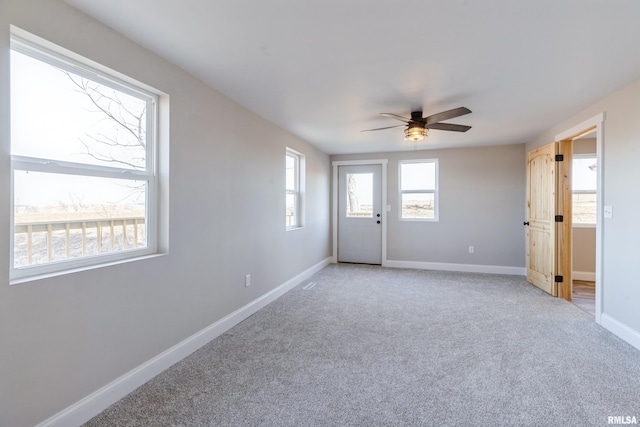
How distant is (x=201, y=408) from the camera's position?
1.89 metres

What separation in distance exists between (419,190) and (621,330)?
3.58 metres

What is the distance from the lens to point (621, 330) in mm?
2865

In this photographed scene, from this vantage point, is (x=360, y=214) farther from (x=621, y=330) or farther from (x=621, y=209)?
(x=621, y=330)

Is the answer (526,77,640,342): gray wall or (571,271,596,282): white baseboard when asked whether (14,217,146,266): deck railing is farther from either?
(571,271,596,282): white baseboard

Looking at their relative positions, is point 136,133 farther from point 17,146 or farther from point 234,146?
point 234,146

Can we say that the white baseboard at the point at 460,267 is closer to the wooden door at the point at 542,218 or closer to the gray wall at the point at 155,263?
the wooden door at the point at 542,218

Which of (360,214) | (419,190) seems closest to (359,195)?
(360,214)

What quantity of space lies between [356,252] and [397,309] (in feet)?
8.96

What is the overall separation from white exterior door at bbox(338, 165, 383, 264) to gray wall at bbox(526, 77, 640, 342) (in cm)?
351

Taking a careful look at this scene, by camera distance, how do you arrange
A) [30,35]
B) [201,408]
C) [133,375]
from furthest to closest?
[133,375]
[201,408]
[30,35]

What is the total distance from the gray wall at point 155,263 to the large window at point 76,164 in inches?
4.7

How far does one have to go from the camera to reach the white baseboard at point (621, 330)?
8.81 feet

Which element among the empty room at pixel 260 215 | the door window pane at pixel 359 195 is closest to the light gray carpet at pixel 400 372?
the empty room at pixel 260 215

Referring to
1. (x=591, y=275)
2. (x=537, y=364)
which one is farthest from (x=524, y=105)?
(x=591, y=275)
